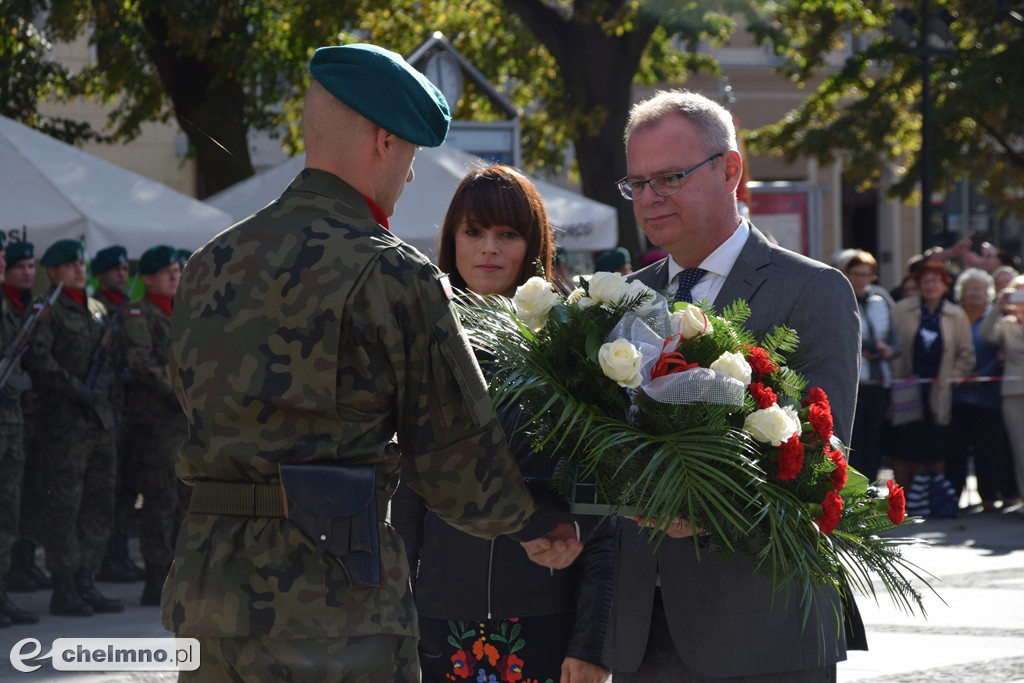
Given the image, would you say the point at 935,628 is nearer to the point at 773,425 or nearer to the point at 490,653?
the point at 490,653

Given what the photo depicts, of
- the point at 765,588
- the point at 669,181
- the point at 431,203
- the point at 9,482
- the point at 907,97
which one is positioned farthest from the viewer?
the point at 907,97

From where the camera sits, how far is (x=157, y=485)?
9.38 metres

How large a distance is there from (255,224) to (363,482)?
0.55 metres

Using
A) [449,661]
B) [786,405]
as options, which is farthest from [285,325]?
[449,661]

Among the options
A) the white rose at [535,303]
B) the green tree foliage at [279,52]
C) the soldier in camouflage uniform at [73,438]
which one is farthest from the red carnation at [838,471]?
the green tree foliage at [279,52]

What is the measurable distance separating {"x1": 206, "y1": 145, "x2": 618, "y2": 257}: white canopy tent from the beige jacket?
280 cm

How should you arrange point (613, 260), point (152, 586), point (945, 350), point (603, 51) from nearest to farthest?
point (152, 586) < point (613, 260) < point (945, 350) < point (603, 51)

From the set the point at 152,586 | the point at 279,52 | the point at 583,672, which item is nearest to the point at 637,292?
the point at 583,672

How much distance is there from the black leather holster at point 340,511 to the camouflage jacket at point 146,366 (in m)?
6.94

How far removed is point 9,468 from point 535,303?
6210 millimetres

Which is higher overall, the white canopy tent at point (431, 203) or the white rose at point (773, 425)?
the white canopy tent at point (431, 203)

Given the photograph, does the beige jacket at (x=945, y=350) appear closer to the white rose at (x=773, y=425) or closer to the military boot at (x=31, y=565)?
the military boot at (x=31, y=565)

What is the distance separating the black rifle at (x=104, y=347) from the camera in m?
9.23

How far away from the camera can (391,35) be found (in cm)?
2062
